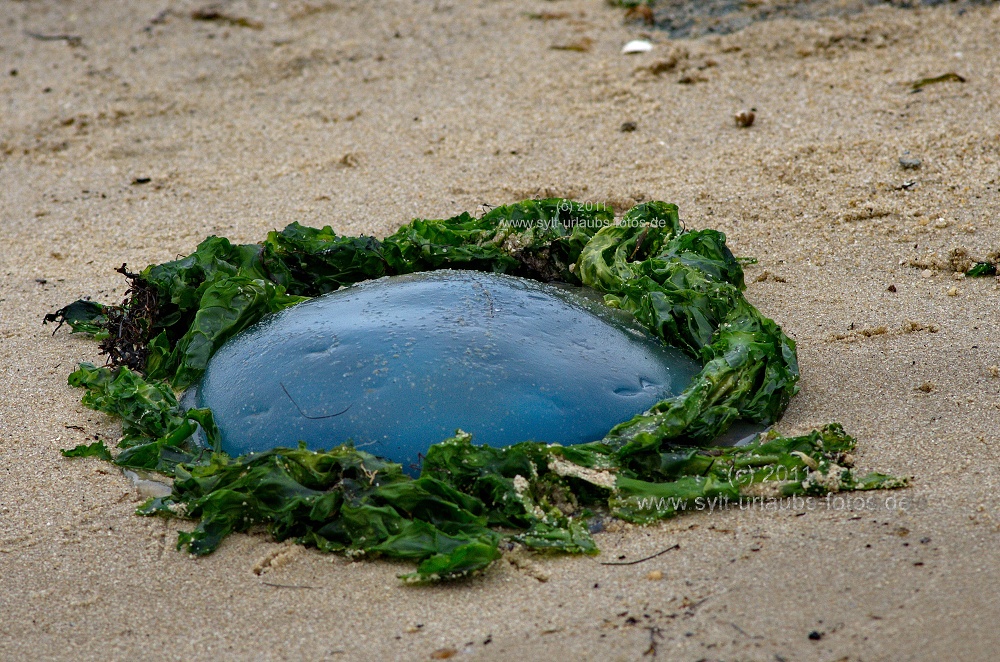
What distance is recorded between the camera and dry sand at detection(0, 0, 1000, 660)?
2.52 meters

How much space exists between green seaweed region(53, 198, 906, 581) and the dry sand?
99 millimetres

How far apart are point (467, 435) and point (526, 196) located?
274 cm

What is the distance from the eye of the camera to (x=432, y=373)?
10.4 feet

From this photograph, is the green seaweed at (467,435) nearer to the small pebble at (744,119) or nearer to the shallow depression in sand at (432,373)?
the shallow depression in sand at (432,373)

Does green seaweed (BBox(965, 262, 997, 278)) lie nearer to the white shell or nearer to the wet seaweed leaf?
the white shell

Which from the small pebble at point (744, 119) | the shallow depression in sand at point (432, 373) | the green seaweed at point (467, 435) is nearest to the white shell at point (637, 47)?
the small pebble at point (744, 119)

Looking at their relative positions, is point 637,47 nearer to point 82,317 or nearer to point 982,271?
point 982,271

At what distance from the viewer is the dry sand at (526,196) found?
252 centimetres

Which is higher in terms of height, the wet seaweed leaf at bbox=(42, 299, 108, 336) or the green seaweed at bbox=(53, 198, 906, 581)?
the green seaweed at bbox=(53, 198, 906, 581)

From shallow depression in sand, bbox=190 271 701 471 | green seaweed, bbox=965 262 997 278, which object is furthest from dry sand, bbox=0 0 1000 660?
shallow depression in sand, bbox=190 271 701 471

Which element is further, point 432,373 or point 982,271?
point 982,271

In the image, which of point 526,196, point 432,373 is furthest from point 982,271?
point 432,373

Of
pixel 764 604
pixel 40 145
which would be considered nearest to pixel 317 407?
pixel 764 604

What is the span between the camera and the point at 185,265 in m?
4.09
